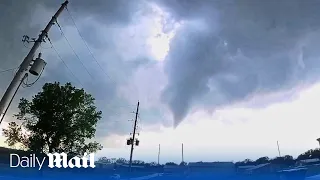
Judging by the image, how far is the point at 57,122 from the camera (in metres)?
19.0

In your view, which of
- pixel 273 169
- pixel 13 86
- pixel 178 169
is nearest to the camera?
pixel 13 86

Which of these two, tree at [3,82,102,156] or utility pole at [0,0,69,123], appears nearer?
utility pole at [0,0,69,123]

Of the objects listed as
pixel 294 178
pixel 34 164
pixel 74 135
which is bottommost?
pixel 294 178

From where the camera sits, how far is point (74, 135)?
20.0 meters

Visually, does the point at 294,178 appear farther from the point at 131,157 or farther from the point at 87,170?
the point at 131,157

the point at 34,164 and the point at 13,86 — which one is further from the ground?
the point at 13,86

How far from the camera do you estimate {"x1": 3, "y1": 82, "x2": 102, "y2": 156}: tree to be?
19.3m

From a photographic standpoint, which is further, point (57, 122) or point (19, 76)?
point (57, 122)

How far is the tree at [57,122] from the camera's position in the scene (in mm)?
19266

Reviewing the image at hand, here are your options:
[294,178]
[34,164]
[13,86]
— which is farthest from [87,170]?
[294,178]

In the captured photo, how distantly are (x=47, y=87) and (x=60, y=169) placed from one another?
14702 mm

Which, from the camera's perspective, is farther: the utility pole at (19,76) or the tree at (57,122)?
the tree at (57,122)

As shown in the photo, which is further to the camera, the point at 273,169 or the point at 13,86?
the point at 273,169

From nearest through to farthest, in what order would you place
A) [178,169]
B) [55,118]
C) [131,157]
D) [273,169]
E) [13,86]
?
[13,86] < [273,169] < [178,169] < [55,118] < [131,157]
